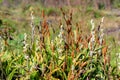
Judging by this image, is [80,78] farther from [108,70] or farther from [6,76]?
[6,76]

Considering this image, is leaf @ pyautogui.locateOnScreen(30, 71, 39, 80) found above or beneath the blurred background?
above

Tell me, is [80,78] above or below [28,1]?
above

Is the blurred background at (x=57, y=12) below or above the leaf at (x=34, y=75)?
below

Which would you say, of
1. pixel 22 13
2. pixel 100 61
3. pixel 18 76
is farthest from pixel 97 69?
pixel 22 13

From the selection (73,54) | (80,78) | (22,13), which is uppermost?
(73,54)

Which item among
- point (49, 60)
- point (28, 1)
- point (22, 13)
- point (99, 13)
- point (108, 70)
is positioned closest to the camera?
point (108, 70)

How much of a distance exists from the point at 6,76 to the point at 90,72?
0.89 meters

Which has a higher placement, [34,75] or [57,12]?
[34,75]

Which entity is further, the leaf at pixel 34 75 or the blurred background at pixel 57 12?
the blurred background at pixel 57 12

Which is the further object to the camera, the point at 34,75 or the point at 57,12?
the point at 57,12

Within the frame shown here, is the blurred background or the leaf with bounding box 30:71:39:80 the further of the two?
the blurred background

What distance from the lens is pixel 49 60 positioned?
3.91m

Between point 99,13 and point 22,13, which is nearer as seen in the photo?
point 99,13

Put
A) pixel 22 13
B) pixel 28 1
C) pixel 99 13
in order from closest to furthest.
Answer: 1. pixel 99 13
2. pixel 22 13
3. pixel 28 1
